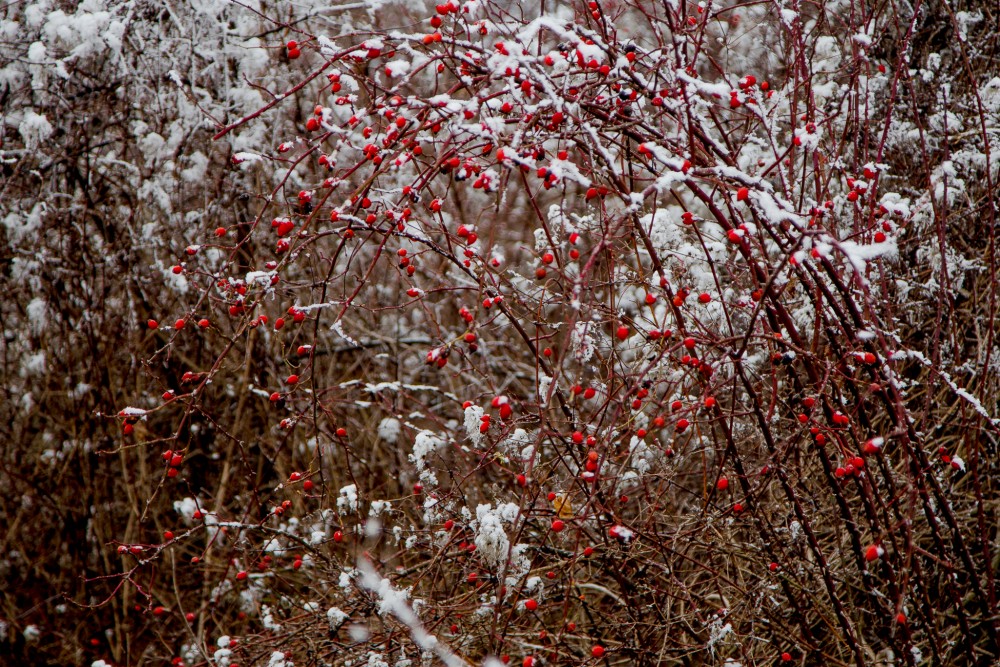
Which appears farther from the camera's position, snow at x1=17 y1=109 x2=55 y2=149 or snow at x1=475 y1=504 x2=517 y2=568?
snow at x1=17 y1=109 x2=55 y2=149

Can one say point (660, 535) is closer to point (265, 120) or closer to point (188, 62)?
point (265, 120)

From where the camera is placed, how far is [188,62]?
180 inches

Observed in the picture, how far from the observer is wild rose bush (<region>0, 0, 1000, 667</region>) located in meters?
2.14

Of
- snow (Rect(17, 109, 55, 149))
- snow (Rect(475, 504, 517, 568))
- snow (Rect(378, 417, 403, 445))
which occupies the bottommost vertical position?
snow (Rect(378, 417, 403, 445))

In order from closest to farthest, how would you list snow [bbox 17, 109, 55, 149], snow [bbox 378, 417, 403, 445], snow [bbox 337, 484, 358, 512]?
snow [bbox 337, 484, 358, 512] → snow [bbox 17, 109, 55, 149] → snow [bbox 378, 417, 403, 445]

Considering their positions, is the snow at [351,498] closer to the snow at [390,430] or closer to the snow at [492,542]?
the snow at [492,542]

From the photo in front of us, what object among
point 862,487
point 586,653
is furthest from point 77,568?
point 862,487

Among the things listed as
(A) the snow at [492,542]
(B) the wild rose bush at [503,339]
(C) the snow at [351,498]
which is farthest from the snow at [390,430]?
(A) the snow at [492,542]

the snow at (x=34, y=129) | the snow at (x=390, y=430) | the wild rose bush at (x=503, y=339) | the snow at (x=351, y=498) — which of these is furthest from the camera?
the snow at (x=390, y=430)

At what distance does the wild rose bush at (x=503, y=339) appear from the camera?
2.14 meters

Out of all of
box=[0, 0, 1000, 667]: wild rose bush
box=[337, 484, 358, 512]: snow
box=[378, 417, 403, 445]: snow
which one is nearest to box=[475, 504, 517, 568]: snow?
box=[0, 0, 1000, 667]: wild rose bush

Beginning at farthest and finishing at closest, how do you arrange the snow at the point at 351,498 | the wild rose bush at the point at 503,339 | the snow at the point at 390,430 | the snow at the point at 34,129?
the snow at the point at 390,430 → the snow at the point at 34,129 → the snow at the point at 351,498 → the wild rose bush at the point at 503,339

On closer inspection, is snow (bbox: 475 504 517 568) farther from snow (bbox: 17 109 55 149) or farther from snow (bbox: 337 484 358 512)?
snow (bbox: 17 109 55 149)

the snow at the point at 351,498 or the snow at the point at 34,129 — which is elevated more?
the snow at the point at 34,129
